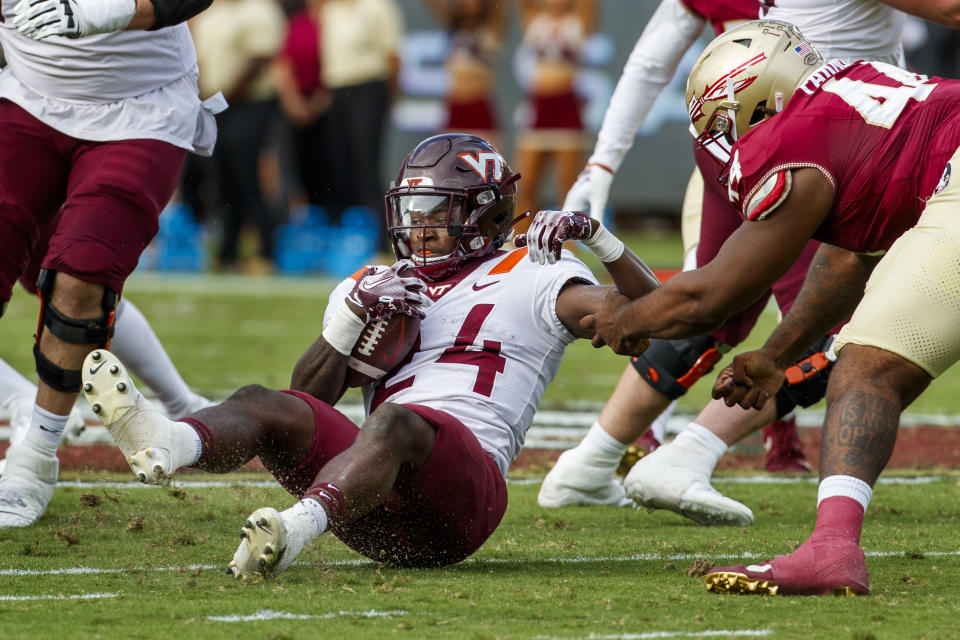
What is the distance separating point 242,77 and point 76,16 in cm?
A: 875

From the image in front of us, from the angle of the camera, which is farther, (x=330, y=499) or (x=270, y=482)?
(x=270, y=482)

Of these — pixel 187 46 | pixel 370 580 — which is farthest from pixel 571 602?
pixel 187 46

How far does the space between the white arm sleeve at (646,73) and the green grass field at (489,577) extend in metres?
1.31

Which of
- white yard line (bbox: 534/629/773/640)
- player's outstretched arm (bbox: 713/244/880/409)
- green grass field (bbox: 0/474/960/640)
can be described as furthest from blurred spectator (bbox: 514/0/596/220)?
white yard line (bbox: 534/629/773/640)

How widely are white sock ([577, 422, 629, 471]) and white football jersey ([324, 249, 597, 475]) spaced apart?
1021 millimetres

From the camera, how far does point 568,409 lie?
693cm

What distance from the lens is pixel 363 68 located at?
517 inches

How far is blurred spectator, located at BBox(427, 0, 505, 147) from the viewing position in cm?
1336

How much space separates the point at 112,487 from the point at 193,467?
1582mm

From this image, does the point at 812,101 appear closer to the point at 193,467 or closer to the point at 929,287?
the point at 929,287

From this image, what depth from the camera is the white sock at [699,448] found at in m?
4.57

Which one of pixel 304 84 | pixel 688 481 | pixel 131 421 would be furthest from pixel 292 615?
pixel 304 84

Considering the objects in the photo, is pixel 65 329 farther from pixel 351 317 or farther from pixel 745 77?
pixel 745 77

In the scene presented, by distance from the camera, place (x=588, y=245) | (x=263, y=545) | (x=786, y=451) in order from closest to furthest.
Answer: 1. (x=263, y=545)
2. (x=588, y=245)
3. (x=786, y=451)
